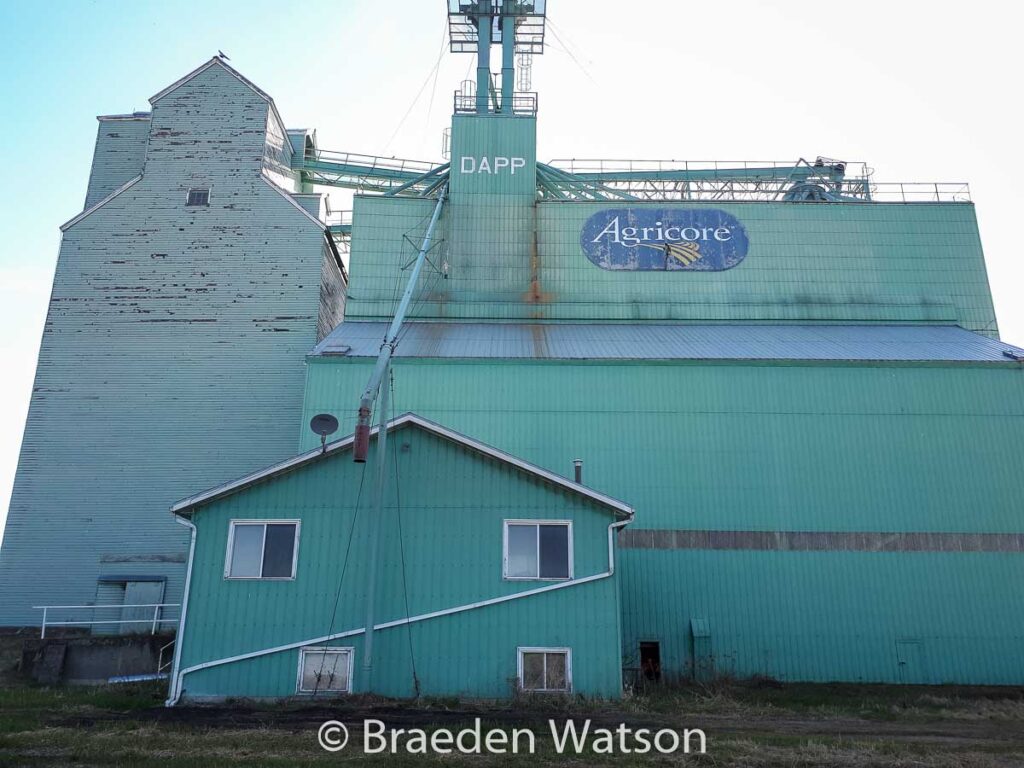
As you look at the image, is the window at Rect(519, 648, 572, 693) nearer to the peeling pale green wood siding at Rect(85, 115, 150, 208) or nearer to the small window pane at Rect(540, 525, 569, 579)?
the small window pane at Rect(540, 525, 569, 579)

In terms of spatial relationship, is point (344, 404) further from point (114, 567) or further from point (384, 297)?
point (114, 567)

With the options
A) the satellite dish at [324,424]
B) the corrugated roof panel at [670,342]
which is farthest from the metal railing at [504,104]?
the satellite dish at [324,424]

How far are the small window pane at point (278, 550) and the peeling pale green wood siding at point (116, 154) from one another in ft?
78.4

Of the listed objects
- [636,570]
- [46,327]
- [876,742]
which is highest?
[46,327]

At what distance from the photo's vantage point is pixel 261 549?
19.5m

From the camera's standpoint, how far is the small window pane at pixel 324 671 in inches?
734

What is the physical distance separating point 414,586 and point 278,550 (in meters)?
3.23

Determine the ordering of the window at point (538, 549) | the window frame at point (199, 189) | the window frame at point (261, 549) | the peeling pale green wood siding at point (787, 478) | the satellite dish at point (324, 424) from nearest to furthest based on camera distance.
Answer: the window frame at point (261, 549), the window at point (538, 549), the satellite dish at point (324, 424), the peeling pale green wood siding at point (787, 478), the window frame at point (199, 189)

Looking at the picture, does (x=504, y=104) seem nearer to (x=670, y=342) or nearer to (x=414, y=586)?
(x=670, y=342)

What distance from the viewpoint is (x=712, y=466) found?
2669 cm

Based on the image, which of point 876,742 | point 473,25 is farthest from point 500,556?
point 473,25

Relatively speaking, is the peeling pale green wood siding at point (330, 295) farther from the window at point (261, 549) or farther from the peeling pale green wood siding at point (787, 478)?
the window at point (261, 549)

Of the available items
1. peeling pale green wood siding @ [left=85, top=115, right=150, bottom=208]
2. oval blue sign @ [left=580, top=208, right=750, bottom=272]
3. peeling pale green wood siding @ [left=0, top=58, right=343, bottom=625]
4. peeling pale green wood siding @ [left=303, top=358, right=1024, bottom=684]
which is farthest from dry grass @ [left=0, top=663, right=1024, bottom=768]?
peeling pale green wood siding @ [left=85, top=115, right=150, bottom=208]

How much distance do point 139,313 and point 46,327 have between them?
3.50 metres
